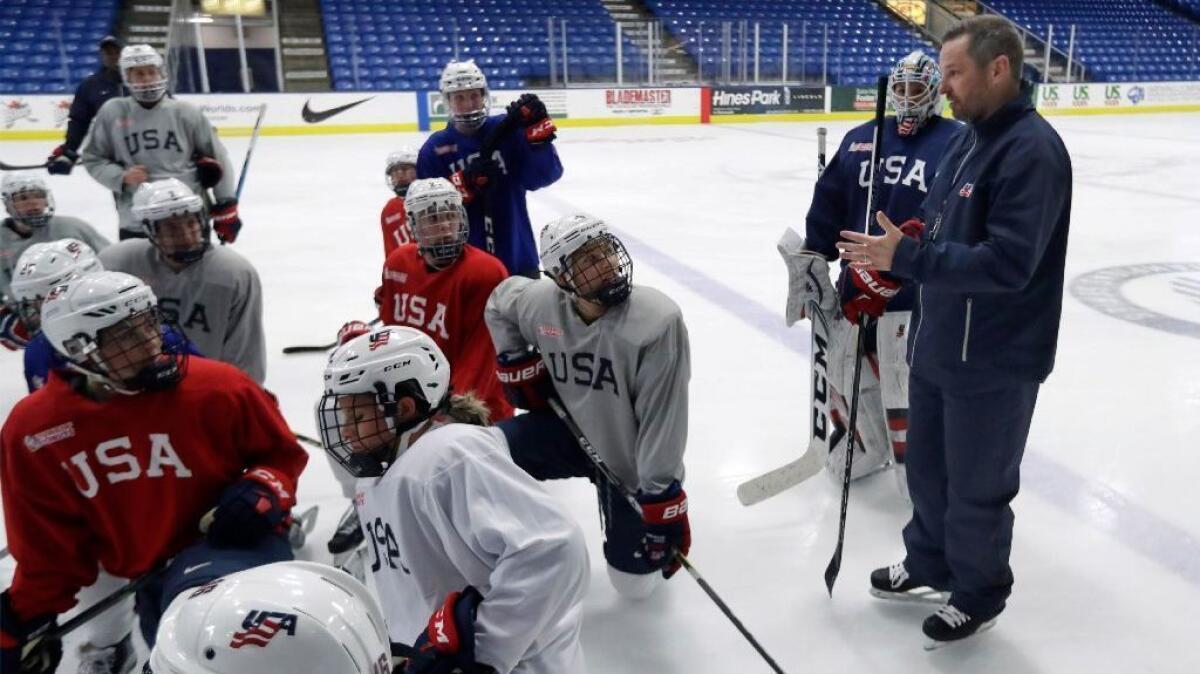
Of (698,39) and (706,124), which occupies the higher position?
(698,39)

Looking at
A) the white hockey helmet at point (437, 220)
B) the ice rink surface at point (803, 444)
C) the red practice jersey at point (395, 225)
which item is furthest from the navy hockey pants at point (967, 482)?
the red practice jersey at point (395, 225)

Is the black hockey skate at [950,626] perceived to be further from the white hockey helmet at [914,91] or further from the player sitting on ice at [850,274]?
the white hockey helmet at [914,91]

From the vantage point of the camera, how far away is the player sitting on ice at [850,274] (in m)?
2.66

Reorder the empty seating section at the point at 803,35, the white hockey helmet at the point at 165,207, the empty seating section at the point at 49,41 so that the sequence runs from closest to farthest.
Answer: the white hockey helmet at the point at 165,207
the empty seating section at the point at 49,41
the empty seating section at the point at 803,35

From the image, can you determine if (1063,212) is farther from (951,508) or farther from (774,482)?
Result: (774,482)

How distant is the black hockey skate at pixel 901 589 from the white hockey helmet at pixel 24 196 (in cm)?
331

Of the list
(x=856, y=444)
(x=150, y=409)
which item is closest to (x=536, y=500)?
(x=150, y=409)

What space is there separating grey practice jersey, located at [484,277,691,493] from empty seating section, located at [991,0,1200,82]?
1974cm

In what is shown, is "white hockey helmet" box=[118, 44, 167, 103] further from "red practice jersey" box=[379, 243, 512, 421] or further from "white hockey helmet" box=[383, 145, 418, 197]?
"red practice jersey" box=[379, 243, 512, 421]

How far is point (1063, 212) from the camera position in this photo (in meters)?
1.88

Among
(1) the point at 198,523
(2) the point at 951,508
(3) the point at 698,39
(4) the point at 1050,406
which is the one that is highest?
(3) the point at 698,39

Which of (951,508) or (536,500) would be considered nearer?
(536,500)

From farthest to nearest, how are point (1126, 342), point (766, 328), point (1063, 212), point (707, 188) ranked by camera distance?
point (707, 188) < point (766, 328) < point (1126, 342) < point (1063, 212)

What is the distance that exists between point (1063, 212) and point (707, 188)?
7.39 metres
